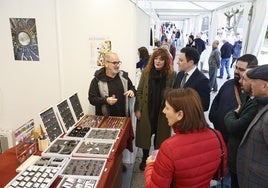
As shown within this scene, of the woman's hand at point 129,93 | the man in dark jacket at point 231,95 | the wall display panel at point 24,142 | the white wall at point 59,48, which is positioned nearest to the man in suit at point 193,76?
the man in dark jacket at point 231,95

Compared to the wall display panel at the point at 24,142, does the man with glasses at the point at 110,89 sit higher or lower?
higher

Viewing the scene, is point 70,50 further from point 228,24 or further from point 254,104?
point 228,24

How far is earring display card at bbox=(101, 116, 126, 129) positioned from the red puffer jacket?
1.14 metres

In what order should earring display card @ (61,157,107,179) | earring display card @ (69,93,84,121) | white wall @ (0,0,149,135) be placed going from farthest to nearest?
white wall @ (0,0,149,135) < earring display card @ (69,93,84,121) < earring display card @ (61,157,107,179)

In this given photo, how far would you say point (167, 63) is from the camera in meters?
2.54

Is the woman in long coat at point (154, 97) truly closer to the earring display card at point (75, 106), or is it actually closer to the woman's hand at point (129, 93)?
the woman's hand at point (129, 93)

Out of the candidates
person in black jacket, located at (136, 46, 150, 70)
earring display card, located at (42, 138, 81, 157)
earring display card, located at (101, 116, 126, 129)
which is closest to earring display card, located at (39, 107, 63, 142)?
earring display card, located at (42, 138, 81, 157)

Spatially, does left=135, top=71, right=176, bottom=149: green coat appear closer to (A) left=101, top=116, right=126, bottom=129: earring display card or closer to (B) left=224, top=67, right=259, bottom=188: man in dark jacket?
(A) left=101, top=116, right=126, bottom=129: earring display card

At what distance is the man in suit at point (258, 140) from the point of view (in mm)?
1377

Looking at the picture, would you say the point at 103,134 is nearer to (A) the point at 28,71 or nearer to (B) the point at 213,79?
(A) the point at 28,71

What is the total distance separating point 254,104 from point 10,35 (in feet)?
9.10

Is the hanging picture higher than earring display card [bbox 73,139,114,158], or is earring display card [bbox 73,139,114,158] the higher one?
the hanging picture

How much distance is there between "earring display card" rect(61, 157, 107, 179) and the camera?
59.9 inches

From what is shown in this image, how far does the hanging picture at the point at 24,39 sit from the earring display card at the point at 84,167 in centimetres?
177
